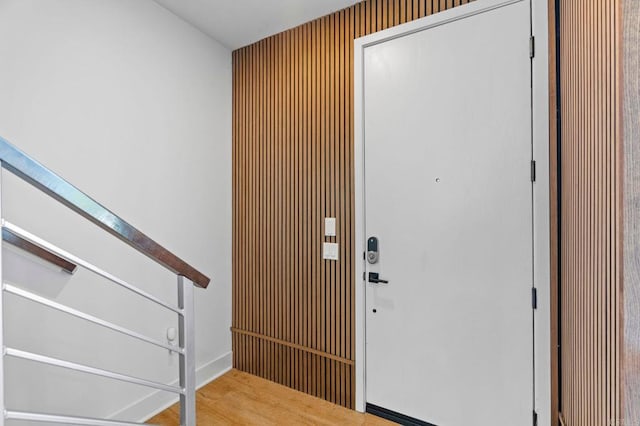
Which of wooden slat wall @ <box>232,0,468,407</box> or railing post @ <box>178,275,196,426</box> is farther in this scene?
wooden slat wall @ <box>232,0,468,407</box>

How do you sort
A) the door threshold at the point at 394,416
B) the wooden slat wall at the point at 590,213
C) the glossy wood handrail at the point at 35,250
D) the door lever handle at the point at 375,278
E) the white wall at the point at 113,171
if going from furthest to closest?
1. the door lever handle at the point at 375,278
2. the door threshold at the point at 394,416
3. the white wall at the point at 113,171
4. the glossy wood handrail at the point at 35,250
5. the wooden slat wall at the point at 590,213

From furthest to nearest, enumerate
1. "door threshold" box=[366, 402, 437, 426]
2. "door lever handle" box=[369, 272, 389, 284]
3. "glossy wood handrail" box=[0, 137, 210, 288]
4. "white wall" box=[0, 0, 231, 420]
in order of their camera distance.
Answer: "door lever handle" box=[369, 272, 389, 284] → "door threshold" box=[366, 402, 437, 426] → "white wall" box=[0, 0, 231, 420] → "glossy wood handrail" box=[0, 137, 210, 288]

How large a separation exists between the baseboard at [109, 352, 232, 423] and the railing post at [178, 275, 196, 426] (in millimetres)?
937

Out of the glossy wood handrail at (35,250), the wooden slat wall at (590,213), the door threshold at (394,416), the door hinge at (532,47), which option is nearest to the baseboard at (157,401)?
the glossy wood handrail at (35,250)

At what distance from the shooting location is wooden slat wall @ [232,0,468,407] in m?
2.15

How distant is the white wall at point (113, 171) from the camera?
1.52m

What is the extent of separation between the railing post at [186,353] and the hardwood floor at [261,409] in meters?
0.83

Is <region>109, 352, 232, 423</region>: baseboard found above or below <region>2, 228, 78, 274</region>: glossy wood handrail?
below

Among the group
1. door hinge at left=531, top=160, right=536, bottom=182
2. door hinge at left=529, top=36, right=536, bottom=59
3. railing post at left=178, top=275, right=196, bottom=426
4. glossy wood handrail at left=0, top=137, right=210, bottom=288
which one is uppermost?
door hinge at left=529, top=36, right=536, bottom=59

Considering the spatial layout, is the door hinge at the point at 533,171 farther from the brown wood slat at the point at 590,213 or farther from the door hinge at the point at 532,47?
the door hinge at the point at 532,47

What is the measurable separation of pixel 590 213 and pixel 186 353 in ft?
5.25

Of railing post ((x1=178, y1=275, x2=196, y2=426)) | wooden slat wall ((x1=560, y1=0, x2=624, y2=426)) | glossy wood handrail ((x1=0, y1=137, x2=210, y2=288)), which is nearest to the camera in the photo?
glossy wood handrail ((x1=0, y1=137, x2=210, y2=288))

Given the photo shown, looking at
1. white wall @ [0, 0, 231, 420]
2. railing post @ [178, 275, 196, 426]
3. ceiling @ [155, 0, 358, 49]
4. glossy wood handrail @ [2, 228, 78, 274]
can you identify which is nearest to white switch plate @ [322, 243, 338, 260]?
white wall @ [0, 0, 231, 420]

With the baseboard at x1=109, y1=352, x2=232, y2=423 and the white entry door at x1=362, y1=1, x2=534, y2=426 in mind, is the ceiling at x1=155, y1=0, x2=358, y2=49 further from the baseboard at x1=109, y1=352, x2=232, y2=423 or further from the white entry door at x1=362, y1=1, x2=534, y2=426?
the baseboard at x1=109, y1=352, x2=232, y2=423
